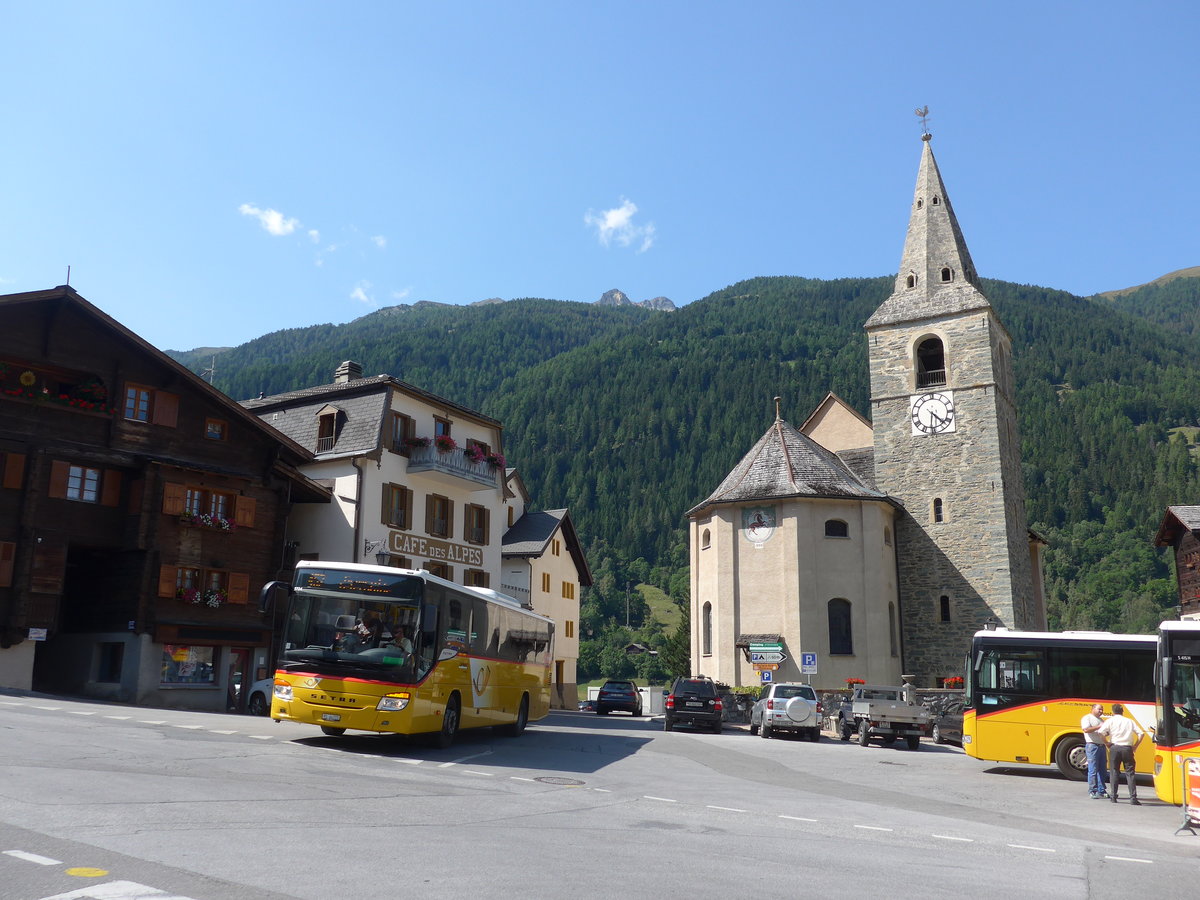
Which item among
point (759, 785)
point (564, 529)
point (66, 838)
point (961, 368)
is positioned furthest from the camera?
point (564, 529)

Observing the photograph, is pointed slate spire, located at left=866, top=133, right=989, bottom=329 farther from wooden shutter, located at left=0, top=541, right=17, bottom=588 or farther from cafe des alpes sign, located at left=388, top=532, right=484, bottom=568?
wooden shutter, located at left=0, top=541, right=17, bottom=588

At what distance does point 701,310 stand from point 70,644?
17451cm

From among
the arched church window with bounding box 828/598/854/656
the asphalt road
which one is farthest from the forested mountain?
the asphalt road

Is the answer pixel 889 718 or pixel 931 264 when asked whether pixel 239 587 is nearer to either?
pixel 889 718

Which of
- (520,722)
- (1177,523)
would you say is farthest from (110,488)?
(1177,523)

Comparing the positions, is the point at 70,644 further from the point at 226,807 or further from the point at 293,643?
the point at 226,807

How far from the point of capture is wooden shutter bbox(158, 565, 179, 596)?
28.4 metres

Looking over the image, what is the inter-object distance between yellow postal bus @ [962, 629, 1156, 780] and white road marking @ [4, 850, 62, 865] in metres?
17.7

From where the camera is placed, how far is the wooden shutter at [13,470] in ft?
85.5

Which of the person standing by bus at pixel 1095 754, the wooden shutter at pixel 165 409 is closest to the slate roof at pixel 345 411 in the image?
the wooden shutter at pixel 165 409

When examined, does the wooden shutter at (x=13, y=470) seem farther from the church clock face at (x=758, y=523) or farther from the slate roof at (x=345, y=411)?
the church clock face at (x=758, y=523)

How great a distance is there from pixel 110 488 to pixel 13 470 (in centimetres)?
273

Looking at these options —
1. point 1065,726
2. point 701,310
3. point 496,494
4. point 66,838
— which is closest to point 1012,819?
point 1065,726

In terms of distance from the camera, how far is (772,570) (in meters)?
41.2
